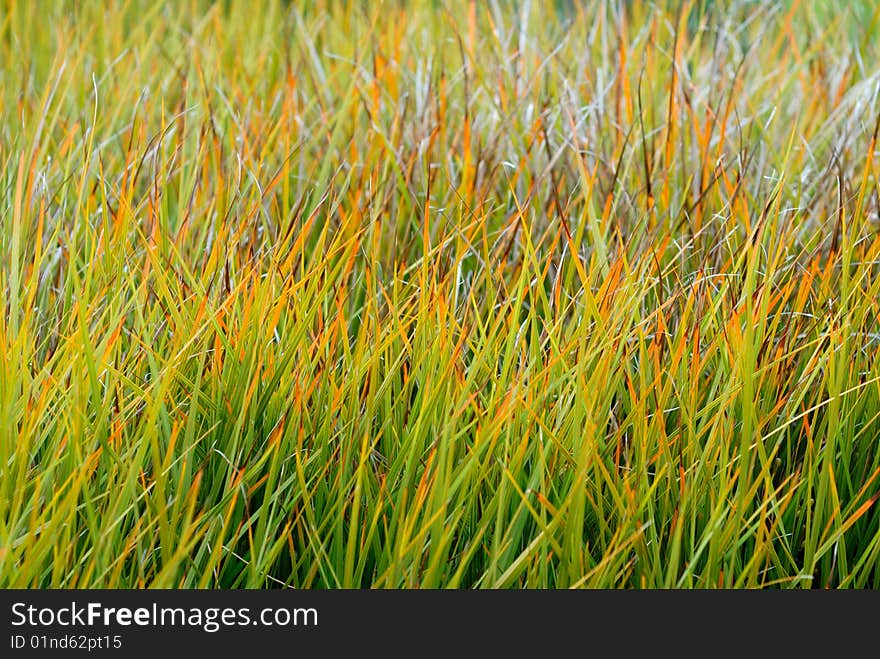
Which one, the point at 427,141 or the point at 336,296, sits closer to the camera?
the point at 336,296

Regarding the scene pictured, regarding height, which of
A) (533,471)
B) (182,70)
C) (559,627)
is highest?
(182,70)

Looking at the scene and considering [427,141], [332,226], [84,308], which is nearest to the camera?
[84,308]

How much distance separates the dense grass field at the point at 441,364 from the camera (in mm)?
1088

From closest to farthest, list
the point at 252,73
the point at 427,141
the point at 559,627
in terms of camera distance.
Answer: the point at 559,627 → the point at 427,141 → the point at 252,73

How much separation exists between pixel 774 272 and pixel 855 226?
186 mm

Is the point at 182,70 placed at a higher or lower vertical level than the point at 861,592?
higher

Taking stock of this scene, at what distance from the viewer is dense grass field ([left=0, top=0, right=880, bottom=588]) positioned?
3.57ft

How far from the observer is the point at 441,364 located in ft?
3.91

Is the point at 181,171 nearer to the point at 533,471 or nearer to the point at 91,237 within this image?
the point at 91,237

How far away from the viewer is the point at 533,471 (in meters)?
1.12

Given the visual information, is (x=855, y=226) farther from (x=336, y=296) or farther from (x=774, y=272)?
(x=336, y=296)

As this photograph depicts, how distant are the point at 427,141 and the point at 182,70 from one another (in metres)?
0.70

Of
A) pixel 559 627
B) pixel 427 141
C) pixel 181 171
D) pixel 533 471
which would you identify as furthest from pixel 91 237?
pixel 559 627

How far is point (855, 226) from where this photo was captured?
1.38m
